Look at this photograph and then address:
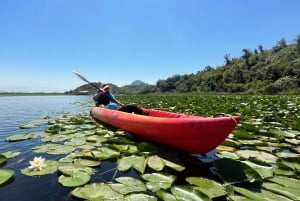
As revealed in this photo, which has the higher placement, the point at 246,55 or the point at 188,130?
the point at 246,55

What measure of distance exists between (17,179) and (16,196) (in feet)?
1.63

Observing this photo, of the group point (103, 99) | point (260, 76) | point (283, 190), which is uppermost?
point (260, 76)

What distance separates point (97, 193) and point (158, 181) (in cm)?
69

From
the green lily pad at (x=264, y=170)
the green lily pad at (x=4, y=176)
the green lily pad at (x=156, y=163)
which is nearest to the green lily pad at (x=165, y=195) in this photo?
the green lily pad at (x=156, y=163)

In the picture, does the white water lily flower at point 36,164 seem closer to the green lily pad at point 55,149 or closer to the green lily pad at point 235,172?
the green lily pad at point 55,149

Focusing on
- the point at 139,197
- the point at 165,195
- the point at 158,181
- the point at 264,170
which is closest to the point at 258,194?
the point at 264,170

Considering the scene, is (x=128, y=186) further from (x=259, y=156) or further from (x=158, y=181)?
(x=259, y=156)

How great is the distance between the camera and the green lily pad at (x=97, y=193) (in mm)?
2461

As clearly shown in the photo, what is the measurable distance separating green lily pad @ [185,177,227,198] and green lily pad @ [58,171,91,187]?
1184 millimetres

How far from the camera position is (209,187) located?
8.87ft

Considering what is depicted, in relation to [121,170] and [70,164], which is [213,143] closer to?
[121,170]

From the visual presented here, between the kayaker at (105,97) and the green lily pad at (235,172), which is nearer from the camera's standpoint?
the green lily pad at (235,172)

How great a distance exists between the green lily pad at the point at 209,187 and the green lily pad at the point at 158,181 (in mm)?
241

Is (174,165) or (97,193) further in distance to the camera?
(174,165)
